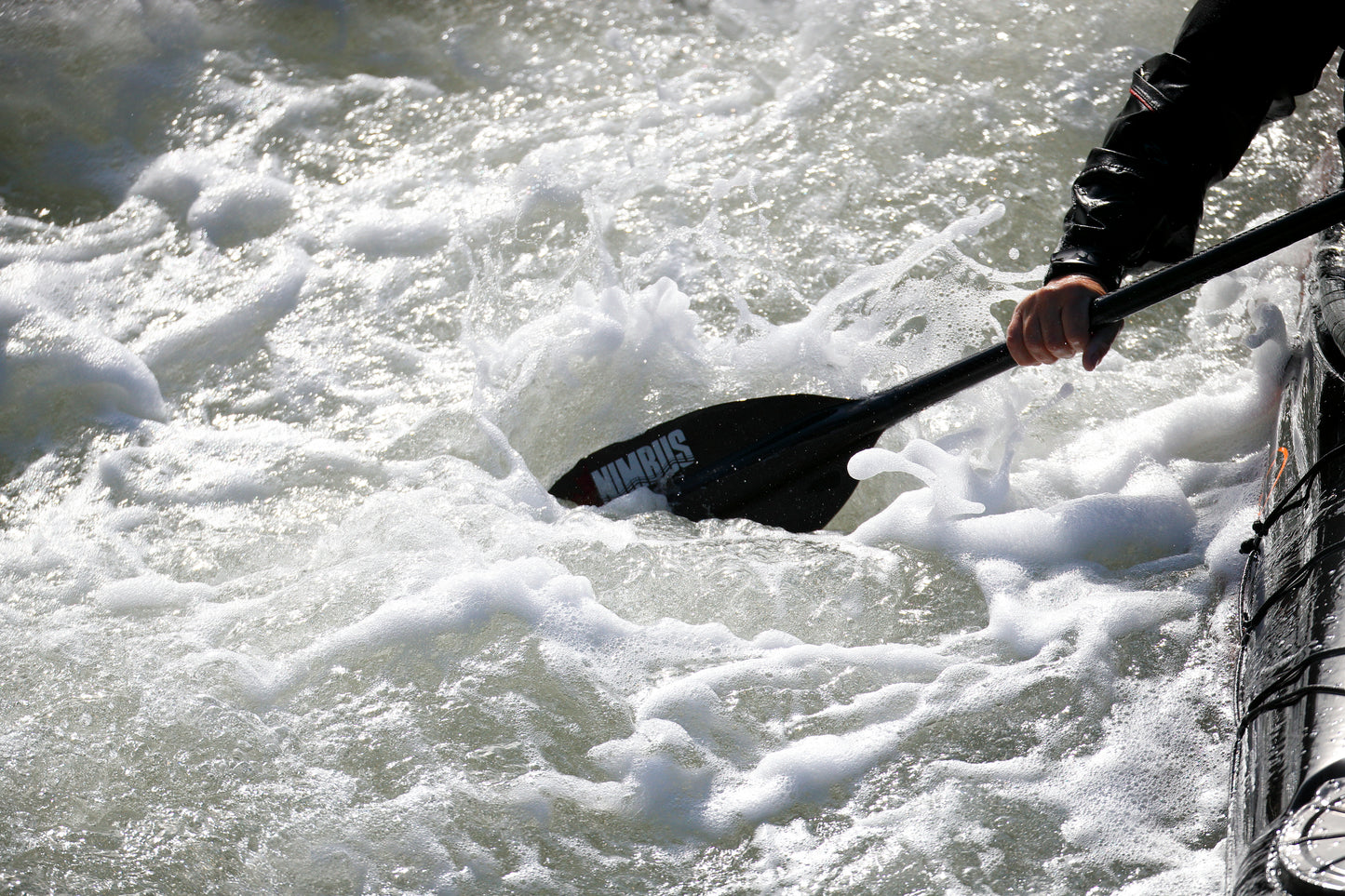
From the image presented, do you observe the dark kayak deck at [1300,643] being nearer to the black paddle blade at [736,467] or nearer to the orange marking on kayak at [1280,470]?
the orange marking on kayak at [1280,470]

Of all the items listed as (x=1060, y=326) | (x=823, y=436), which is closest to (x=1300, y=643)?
(x=1060, y=326)

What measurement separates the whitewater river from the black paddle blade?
103mm

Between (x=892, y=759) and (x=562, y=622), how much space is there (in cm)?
83

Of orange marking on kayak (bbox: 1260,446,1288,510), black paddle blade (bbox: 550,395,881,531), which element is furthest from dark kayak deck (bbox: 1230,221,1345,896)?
black paddle blade (bbox: 550,395,881,531)

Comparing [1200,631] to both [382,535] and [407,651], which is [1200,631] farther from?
[382,535]

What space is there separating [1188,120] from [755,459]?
4.40 feet

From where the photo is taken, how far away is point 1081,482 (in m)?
2.92

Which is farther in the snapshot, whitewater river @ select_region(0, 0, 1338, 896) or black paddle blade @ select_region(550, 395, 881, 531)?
black paddle blade @ select_region(550, 395, 881, 531)

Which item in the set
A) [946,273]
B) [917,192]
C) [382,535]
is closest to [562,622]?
[382,535]

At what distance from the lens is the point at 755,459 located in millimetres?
2971

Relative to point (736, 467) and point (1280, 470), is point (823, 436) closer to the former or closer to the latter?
point (736, 467)

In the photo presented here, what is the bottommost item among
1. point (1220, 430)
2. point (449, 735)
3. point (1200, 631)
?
point (449, 735)

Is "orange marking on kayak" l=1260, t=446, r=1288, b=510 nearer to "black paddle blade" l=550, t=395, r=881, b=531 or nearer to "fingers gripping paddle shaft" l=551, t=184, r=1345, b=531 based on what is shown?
"fingers gripping paddle shaft" l=551, t=184, r=1345, b=531

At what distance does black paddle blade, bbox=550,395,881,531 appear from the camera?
2.97 meters
